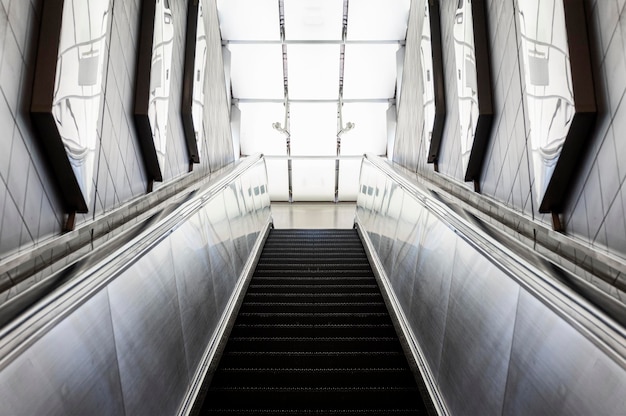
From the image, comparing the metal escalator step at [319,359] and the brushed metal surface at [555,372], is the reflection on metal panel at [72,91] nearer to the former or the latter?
the metal escalator step at [319,359]

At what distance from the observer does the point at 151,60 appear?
199 inches

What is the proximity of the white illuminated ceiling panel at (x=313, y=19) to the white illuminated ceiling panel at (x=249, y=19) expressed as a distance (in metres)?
0.30

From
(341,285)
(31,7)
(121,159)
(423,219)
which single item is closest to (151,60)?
(121,159)

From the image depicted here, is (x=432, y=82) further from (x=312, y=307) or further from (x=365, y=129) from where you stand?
(x=365, y=129)

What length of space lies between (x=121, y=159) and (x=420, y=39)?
562cm

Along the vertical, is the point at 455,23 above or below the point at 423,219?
above

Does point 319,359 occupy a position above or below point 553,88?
below

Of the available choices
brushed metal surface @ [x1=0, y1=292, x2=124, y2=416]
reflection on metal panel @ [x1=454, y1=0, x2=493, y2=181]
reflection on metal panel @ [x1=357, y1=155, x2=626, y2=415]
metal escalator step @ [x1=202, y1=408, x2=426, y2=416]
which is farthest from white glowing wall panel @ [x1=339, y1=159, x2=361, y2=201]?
brushed metal surface @ [x1=0, y1=292, x2=124, y2=416]

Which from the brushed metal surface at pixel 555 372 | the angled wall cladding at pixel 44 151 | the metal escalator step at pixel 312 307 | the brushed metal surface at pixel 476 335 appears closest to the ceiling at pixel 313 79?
the angled wall cladding at pixel 44 151

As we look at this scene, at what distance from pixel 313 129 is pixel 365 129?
1.33m

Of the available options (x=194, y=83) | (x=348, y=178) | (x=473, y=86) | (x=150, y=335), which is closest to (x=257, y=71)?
(x=348, y=178)

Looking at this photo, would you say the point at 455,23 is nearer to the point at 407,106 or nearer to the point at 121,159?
the point at 407,106

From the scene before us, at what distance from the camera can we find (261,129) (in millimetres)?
12336

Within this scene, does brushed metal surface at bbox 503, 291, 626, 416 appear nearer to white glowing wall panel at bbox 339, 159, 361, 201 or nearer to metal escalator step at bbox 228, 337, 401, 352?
metal escalator step at bbox 228, 337, 401, 352
